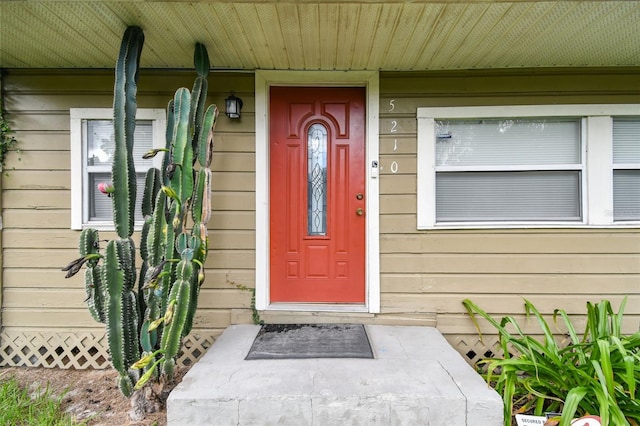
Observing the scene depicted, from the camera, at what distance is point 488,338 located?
2.64 meters

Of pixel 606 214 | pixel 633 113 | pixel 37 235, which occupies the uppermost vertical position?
pixel 633 113

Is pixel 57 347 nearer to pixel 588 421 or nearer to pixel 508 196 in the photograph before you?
pixel 588 421

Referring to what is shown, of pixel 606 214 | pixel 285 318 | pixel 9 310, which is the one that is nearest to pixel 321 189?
pixel 285 318

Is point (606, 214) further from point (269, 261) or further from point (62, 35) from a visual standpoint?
point (62, 35)

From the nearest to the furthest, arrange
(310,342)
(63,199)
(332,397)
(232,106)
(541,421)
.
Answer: (332,397) → (541,421) → (310,342) → (232,106) → (63,199)

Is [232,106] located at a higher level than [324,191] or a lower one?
higher

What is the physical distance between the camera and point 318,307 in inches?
106

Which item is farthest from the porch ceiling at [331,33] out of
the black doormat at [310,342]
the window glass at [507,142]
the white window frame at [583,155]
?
the black doormat at [310,342]

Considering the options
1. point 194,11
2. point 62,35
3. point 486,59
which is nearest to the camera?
point 194,11

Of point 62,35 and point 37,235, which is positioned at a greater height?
point 62,35

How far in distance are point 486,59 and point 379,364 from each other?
2316 mm

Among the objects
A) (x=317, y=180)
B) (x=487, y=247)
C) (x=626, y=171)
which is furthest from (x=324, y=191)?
(x=626, y=171)

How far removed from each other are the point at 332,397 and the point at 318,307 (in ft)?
3.42

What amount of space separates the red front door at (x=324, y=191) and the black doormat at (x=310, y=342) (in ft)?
0.93
